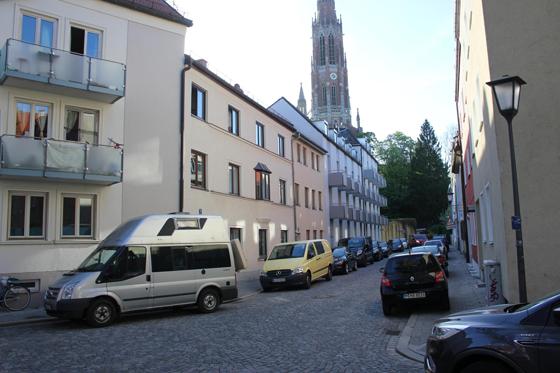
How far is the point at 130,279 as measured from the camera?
12.0 metres

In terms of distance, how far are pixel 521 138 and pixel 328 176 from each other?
31643 millimetres

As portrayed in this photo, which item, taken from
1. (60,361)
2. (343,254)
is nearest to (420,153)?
(343,254)

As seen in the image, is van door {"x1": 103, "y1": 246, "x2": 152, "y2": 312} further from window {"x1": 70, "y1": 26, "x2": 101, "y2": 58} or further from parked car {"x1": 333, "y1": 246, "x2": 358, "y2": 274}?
parked car {"x1": 333, "y1": 246, "x2": 358, "y2": 274}

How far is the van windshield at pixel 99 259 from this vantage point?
1176 centimetres

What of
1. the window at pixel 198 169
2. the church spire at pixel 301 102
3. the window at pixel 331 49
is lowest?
the window at pixel 198 169

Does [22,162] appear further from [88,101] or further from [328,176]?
[328,176]

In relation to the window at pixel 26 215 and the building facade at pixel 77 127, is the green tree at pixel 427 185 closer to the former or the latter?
the building facade at pixel 77 127

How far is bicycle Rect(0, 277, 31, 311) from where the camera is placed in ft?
44.1

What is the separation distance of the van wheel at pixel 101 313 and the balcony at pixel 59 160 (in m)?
5.27

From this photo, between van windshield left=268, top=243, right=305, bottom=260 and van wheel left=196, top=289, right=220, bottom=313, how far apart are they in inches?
258

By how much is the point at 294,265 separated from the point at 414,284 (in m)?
7.66

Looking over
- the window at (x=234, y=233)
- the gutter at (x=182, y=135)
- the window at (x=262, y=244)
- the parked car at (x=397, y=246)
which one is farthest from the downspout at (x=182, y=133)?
the parked car at (x=397, y=246)

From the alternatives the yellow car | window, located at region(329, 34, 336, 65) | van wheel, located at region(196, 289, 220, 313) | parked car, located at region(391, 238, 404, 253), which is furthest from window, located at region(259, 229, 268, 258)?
window, located at region(329, 34, 336, 65)

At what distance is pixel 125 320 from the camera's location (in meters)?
12.4
